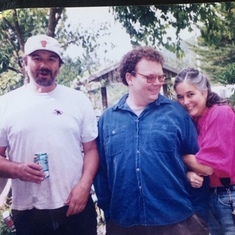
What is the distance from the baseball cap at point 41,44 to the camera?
234 centimetres

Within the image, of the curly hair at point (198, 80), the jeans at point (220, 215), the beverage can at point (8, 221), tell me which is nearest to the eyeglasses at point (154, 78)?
the curly hair at point (198, 80)

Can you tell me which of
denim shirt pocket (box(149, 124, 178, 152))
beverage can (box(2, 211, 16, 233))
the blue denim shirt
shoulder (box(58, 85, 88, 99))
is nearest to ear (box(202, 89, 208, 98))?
the blue denim shirt

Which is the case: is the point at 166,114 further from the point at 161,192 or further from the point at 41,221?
the point at 41,221

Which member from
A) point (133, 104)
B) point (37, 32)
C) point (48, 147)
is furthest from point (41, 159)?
point (37, 32)

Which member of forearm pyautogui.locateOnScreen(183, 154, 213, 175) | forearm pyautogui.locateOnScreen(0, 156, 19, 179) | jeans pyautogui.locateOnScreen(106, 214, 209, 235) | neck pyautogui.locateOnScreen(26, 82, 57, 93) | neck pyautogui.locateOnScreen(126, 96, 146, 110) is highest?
neck pyautogui.locateOnScreen(26, 82, 57, 93)

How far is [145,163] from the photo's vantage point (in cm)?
228

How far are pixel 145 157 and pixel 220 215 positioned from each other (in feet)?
1.67

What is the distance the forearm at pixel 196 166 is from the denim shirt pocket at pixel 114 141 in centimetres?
35

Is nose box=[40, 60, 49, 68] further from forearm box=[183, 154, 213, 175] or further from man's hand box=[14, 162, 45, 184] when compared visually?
forearm box=[183, 154, 213, 175]

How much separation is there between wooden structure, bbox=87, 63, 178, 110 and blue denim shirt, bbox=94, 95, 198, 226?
0.21 feet

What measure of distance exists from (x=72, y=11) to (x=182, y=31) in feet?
1.98

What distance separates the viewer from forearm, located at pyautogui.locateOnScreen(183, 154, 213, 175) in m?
2.31

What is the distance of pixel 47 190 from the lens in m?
2.28

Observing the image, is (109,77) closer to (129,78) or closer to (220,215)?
(129,78)
